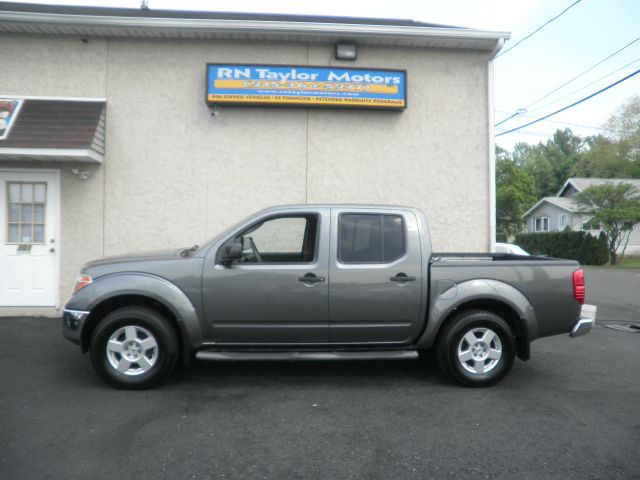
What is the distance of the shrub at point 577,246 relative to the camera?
87.0 feet

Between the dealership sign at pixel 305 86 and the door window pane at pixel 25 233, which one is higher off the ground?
the dealership sign at pixel 305 86

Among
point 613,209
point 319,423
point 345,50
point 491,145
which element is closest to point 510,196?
point 613,209

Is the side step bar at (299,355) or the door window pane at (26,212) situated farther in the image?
the door window pane at (26,212)

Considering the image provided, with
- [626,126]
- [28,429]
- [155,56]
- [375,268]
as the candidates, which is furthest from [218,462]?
[626,126]

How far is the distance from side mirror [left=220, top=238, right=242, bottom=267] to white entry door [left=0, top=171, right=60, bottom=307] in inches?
200

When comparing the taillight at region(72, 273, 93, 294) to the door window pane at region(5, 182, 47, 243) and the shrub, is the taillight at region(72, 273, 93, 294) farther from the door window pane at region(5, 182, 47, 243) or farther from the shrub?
the shrub

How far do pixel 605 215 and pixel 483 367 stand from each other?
1047 inches

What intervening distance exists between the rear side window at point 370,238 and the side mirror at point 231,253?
101cm

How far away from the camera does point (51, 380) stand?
15.8ft

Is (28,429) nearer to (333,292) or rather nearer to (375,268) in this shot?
(333,292)

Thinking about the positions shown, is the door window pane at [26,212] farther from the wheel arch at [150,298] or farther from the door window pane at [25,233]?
the wheel arch at [150,298]

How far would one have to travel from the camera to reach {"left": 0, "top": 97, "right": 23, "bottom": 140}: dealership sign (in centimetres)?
759

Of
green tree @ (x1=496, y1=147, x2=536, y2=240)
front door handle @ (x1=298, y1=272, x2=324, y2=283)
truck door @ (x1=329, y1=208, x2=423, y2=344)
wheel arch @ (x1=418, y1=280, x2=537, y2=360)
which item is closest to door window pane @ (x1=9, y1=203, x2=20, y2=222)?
front door handle @ (x1=298, y1=272, x2=324, y2=283)

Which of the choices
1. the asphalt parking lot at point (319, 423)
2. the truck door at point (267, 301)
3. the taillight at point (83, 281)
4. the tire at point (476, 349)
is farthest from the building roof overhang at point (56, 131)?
the tire at point (476, 349)
